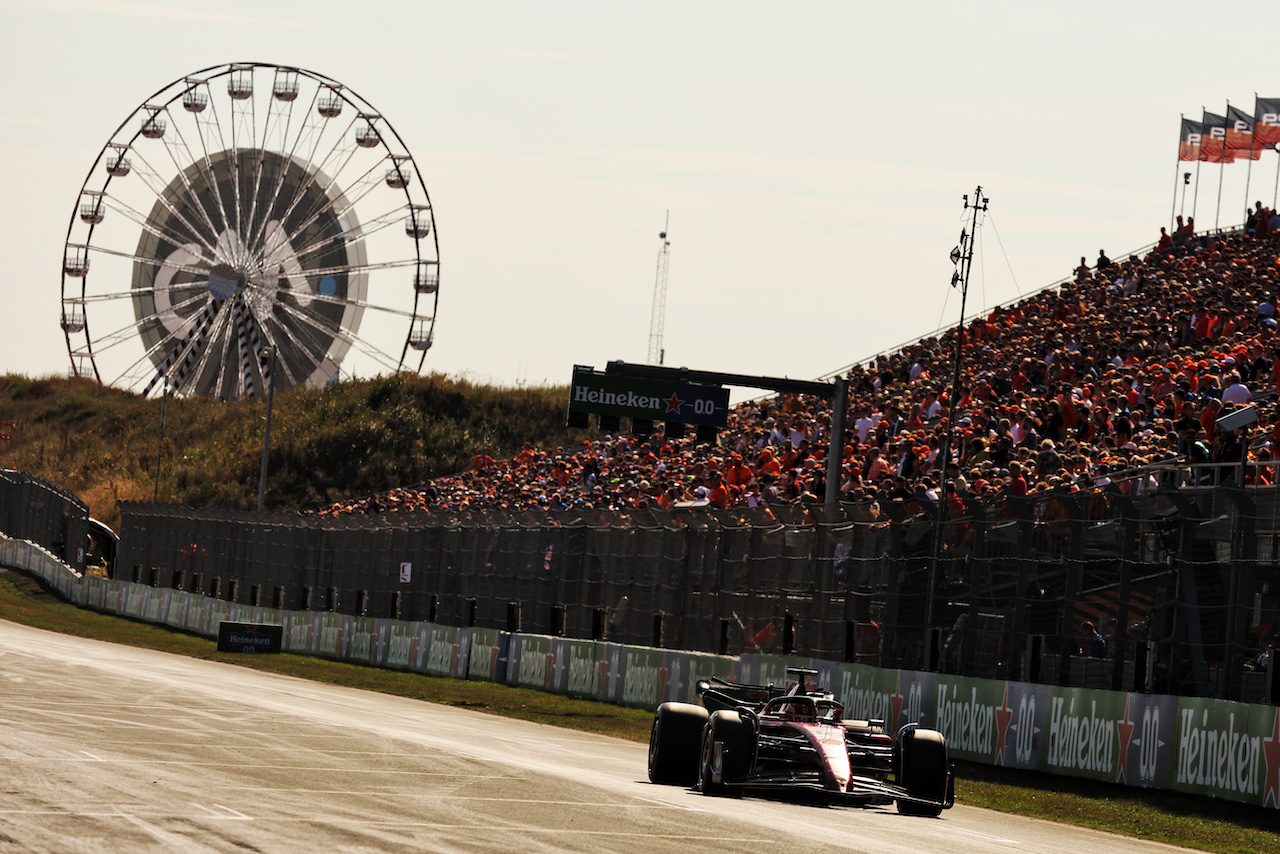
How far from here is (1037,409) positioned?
1139 inches

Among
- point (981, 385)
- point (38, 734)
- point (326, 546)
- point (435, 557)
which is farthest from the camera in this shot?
point (326, 546)

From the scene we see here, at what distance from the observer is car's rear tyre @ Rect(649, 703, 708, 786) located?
54.7ft

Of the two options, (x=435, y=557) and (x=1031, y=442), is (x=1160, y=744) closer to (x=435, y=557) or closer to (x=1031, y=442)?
(x=1031, y=442)

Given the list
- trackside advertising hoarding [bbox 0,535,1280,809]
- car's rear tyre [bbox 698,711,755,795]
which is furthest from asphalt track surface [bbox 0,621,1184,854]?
trackside advertising hoarding [bbox 0,535,1280,809]

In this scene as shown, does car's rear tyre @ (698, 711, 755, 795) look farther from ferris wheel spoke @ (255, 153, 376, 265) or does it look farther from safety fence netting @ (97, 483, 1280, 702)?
ferris wheel spoke @ (255, 153, 376, 265)

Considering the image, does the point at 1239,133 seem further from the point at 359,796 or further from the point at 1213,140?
the point at 359,796

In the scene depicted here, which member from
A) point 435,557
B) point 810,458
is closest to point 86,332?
point 435,557

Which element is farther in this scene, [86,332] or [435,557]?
[86,332]

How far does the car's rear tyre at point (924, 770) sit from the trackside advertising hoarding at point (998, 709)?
2.73m

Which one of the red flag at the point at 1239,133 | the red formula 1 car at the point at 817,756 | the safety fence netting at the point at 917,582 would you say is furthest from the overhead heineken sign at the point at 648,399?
the red flag at the point at 1239,133

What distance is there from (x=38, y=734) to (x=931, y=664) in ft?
33.1

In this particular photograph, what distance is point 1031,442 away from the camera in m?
27.6

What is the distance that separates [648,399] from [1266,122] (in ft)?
81.5

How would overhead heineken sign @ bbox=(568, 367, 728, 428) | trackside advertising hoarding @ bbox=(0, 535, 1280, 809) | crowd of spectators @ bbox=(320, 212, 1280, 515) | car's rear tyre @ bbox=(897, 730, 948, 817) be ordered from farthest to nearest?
overhead heineken sign @ bbox=(568, 367, 728, 428) → crowd of spectators @ bbox=(320, 212, 1280, 515) → trackside advertising hoarding @ bbox=(0, 535, 1280, 809) → car's rear tyre @ bbox=(897, 730, 948, 817)
